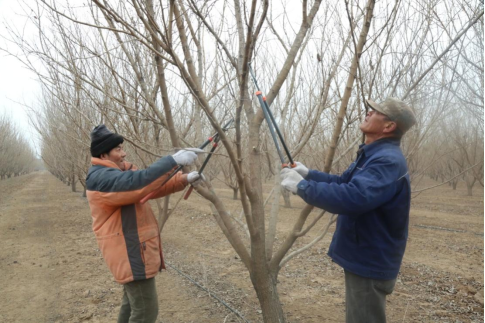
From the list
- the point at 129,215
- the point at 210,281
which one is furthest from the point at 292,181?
the point at 210,281

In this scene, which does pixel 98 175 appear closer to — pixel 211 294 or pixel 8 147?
pixel 211 294

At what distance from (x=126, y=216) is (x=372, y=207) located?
1.38m

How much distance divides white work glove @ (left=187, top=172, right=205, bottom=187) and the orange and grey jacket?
0.12 meters

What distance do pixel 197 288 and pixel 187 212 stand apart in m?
6.46

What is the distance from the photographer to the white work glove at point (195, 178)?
205 centimetres

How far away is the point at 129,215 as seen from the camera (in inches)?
80.1

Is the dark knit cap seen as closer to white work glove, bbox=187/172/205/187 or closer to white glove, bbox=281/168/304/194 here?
white work glove, bbox=187/172/205/187

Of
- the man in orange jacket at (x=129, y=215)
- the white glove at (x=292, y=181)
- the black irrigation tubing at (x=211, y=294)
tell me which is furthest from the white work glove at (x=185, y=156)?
the black irrigation tubing at (x=211, y=294)

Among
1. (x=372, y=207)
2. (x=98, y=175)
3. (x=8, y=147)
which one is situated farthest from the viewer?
(x=8, y=147)

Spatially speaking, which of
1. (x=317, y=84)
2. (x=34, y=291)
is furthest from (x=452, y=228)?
(x=34, y=291)

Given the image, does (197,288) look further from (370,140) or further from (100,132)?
(370,140)

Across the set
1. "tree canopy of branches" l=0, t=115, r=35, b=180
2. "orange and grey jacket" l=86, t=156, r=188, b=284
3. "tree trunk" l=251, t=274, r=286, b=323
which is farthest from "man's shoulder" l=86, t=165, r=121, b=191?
"tree canopy of branches" l=0, t=115, r=35, b=180

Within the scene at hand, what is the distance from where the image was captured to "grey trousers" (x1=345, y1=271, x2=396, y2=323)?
1.60m

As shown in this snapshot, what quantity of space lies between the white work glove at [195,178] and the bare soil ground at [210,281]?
5.29 ft
